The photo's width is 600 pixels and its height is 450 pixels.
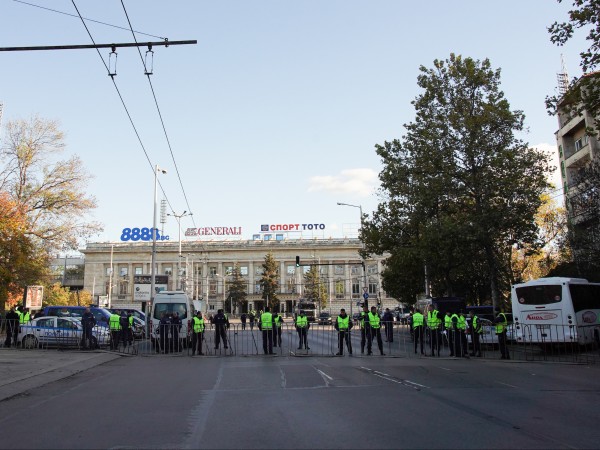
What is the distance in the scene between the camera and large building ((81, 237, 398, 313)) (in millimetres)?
109812

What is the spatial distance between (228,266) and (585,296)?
310 ft

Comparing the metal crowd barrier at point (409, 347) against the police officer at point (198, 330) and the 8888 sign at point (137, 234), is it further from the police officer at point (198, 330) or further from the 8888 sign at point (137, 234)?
the 8888 sign at point (137, 234)

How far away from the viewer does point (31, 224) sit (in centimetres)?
4059

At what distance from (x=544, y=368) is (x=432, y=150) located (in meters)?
14.8

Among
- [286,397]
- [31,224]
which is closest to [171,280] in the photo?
[31,224]

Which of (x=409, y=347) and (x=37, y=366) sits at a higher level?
(x=37, y=366)

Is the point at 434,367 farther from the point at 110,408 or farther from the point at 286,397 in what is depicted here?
the point at 110,408

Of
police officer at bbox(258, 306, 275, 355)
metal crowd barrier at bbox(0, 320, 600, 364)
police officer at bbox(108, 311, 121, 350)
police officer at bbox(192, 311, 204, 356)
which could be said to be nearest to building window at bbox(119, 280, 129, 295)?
metal crowd barrier at bbox(0, 320, 600, 364)

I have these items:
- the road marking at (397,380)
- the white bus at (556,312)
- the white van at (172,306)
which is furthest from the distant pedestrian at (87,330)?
the white bus at (556,312)

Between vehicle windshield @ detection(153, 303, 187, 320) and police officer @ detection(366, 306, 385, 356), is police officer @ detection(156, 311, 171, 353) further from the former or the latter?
police officer @ detection(366, 306, 385, 356)

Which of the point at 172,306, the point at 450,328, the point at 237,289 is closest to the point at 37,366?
the point at 172,306

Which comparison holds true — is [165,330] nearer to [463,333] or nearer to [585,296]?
[463,333]

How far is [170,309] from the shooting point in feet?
82.0

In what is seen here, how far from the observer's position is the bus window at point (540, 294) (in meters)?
21.7
